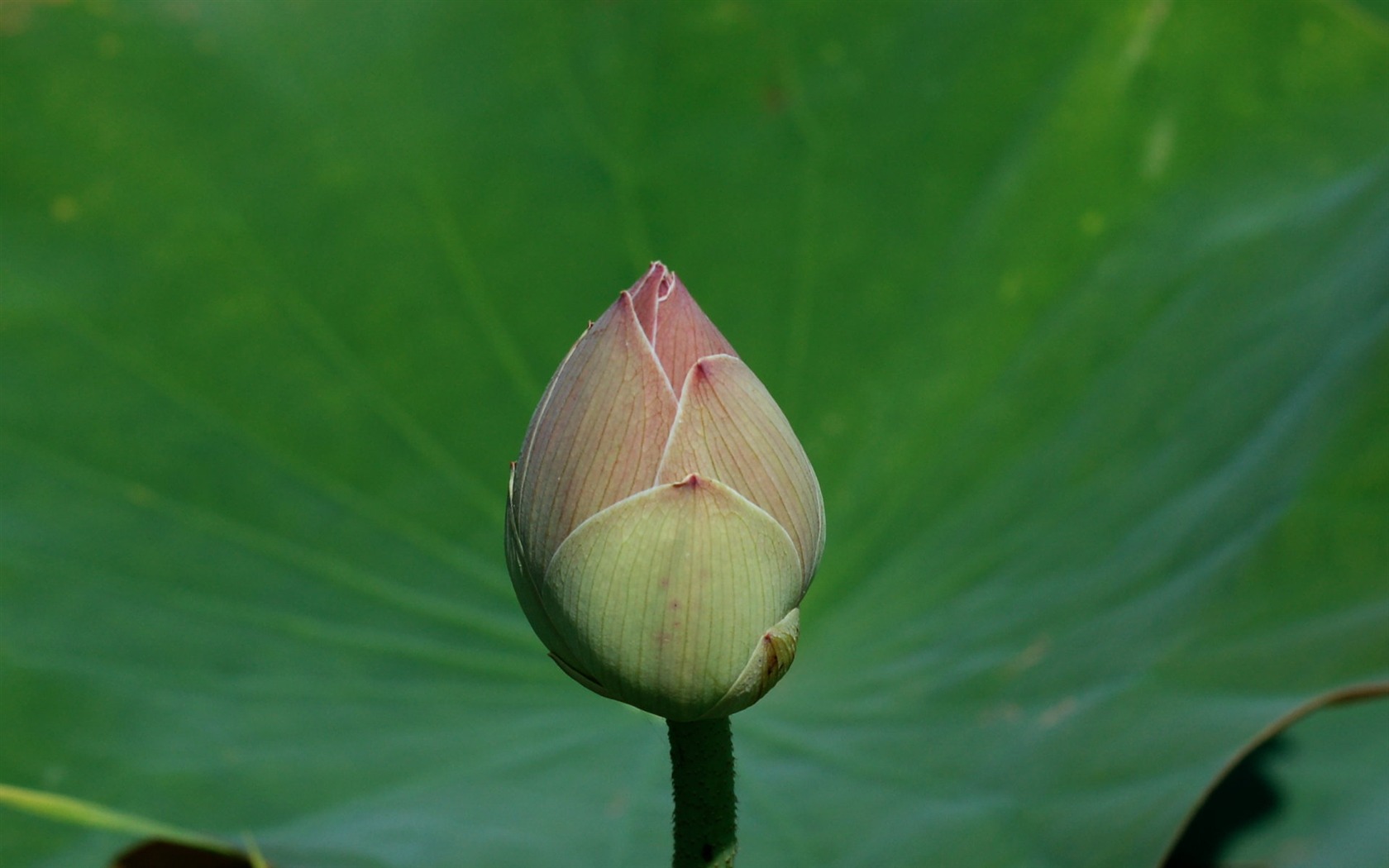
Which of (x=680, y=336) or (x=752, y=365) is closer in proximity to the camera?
(x=680, y=336)

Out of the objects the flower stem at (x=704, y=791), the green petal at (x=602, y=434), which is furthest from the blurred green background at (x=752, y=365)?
the green petal at (x=602, y=434)

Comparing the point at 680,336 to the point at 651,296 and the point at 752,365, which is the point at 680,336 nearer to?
the point at 651,296

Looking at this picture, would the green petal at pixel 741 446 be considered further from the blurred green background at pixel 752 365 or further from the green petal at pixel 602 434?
the blurred green background at pixel 752 365

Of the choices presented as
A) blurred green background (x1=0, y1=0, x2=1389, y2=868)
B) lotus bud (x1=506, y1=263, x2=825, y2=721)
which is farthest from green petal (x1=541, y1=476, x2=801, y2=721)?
blurred green background (x1=0, y1=0, x2=1389, y2=868)

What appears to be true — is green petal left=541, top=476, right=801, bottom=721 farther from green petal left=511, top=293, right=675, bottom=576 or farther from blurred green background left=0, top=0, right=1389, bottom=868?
blurred green background left=0, top=0, right=1389, bottom=868

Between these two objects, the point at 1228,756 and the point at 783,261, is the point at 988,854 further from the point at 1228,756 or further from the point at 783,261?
the point at 783,261

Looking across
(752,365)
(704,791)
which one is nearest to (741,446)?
(704,791)
